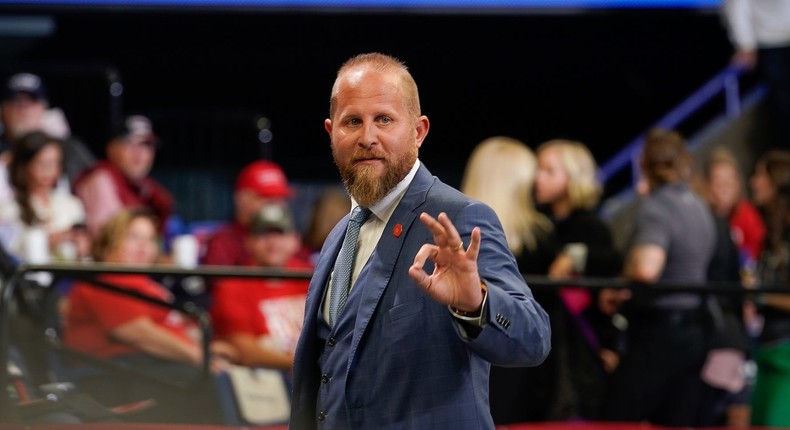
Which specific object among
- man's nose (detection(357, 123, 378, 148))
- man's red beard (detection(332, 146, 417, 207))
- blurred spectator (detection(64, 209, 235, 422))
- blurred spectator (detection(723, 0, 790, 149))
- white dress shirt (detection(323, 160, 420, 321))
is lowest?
blurred spectator (detection(64, 209, 235, 422))

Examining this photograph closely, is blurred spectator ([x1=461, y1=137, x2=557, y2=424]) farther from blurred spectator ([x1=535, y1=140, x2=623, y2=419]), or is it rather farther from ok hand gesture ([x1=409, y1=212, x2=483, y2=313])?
ok hand gesture ([x1=409, y1=212, x2=483, y2=313])

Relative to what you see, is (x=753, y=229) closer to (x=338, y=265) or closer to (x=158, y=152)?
(x=158, y=152)

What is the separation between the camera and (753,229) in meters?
8.60

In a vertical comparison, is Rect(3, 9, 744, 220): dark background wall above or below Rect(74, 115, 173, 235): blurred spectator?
above

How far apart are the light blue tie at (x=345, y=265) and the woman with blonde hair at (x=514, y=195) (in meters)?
2.69

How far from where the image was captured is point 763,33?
901cm

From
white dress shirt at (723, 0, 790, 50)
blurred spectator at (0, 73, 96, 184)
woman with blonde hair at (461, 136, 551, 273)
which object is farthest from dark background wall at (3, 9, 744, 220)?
woman with blonde hair at (461, 136, 551, 273)

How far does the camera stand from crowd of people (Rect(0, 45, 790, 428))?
2.73m

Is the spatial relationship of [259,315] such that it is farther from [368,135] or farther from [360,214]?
[368,135]

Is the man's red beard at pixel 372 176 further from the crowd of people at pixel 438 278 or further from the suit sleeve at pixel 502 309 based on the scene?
the suit sleeve at pixel 502 309

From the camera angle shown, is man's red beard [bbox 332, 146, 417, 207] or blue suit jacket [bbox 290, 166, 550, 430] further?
man's red beard [bbox 332, 146, 417, 207]

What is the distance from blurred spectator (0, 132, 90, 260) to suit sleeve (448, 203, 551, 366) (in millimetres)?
4191

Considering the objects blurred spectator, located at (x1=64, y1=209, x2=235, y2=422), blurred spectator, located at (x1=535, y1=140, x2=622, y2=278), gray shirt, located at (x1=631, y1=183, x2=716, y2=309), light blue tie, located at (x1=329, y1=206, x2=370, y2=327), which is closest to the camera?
light blue tie, located at (x1=329, y1=206, x2=370, y2=327)

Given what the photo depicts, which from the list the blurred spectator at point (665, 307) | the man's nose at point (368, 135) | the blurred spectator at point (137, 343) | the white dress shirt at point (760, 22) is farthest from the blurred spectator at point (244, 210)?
the man's nose at point (368, 135)
